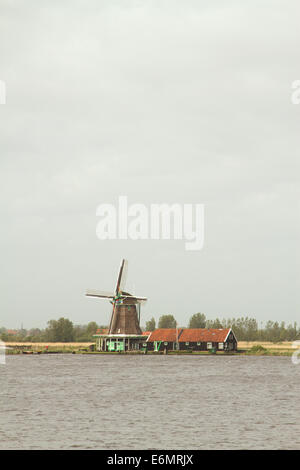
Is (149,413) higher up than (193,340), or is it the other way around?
(193,340)

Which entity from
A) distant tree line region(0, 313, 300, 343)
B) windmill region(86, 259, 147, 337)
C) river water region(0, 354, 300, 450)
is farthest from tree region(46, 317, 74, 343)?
river water region(0, 354, 300, 450)

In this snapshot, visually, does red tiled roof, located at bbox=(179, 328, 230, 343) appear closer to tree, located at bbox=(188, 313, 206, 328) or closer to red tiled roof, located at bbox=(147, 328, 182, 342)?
red tiled roof, located at bbox=(147, 328, 182, 342)

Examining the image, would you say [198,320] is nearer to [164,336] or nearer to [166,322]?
[166,322]

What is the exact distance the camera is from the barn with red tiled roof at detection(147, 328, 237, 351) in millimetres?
98125

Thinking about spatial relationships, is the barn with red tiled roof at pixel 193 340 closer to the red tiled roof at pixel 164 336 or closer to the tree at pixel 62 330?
the red tiled roof at pixel 164 336

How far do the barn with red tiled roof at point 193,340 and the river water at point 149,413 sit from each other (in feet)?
149

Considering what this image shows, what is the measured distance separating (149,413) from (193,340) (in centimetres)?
6844

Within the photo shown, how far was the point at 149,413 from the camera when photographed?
31.0m

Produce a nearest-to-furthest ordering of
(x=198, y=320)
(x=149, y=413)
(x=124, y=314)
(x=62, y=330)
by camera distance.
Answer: (x=149, y=413), (x=124, y=314), (x=62, y=330), (x=198, y=320)

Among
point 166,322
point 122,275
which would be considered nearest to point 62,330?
point 166,322

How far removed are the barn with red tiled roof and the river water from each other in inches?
1792

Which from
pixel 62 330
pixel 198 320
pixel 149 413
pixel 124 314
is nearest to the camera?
pixel 149 413

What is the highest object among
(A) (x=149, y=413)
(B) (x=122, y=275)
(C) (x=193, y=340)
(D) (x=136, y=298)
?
(B) (x=122, y=275)
